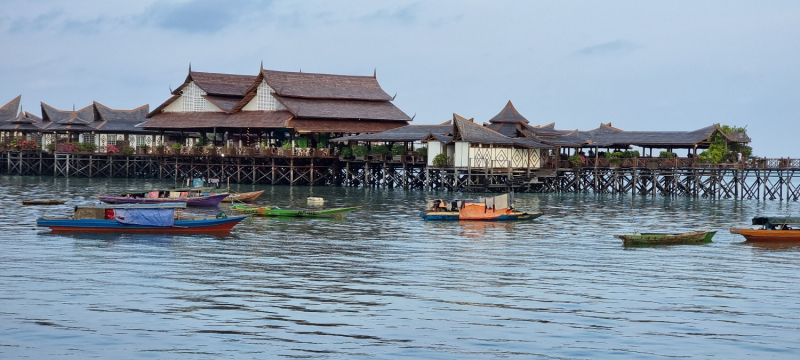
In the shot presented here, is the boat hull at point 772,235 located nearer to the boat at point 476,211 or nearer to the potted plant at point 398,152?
the boat at point 476,211

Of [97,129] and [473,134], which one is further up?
[97,129]

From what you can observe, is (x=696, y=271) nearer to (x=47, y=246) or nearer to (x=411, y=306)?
(x=411, y=306)

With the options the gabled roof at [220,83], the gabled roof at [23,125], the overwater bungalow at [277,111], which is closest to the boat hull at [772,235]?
the overwater bungalow at [277,111]

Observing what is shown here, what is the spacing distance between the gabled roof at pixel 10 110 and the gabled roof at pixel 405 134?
50663 mm

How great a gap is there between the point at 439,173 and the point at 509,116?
7132mm

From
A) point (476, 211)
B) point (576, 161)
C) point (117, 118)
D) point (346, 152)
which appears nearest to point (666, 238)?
point (476, 211)

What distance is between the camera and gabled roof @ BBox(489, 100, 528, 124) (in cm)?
7562

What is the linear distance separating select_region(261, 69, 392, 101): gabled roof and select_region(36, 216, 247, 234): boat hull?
43.5m

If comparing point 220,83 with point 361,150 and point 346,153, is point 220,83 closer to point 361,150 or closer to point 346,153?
point 346,153

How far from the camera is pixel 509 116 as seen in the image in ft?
249

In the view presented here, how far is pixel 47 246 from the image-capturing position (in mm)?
32812

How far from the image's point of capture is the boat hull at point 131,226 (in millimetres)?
36000

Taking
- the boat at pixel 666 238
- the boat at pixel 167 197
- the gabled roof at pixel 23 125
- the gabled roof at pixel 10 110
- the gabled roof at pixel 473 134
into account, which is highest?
the gabled roof at pixel 10 110

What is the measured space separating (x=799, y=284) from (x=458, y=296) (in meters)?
10.1
